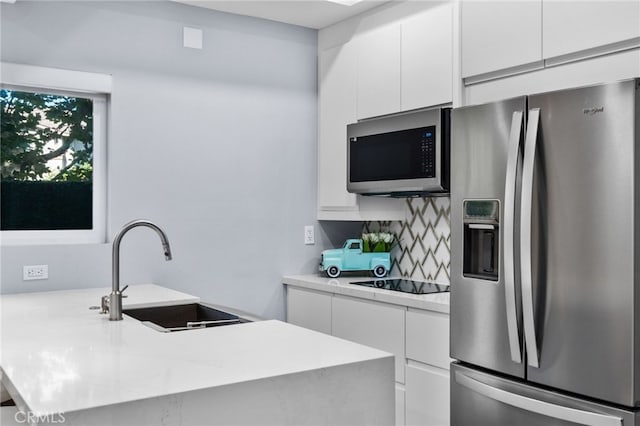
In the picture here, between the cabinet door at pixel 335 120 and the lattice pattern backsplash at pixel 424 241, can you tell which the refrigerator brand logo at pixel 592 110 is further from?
the cabinet door at pixel 335 120

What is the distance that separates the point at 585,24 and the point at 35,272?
270cm

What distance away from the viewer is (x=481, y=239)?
239 cm

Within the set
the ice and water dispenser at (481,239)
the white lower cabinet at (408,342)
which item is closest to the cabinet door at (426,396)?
the white lower cabinet at (408,342)

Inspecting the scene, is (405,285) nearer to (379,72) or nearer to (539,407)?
(379,72)

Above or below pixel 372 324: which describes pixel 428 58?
above

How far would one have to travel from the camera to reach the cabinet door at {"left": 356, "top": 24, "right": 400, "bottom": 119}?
132 inches

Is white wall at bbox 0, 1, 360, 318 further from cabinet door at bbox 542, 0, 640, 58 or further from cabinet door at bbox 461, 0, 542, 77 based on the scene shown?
cabinet door at bbox 542, 0, 640, 58

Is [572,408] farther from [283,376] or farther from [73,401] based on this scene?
[73,401]

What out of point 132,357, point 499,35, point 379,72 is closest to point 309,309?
point 379,72

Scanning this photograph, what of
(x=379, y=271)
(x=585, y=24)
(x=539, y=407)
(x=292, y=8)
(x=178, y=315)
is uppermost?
(x=292, y=8)

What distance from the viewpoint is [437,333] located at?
2.79 metres

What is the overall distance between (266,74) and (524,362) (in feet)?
A: 7.81

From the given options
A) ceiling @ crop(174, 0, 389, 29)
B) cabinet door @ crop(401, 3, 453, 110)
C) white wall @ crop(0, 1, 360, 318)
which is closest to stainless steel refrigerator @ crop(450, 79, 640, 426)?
cabinet door @ crop(401, 3, 453, 110)

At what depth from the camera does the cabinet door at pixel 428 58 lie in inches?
119
